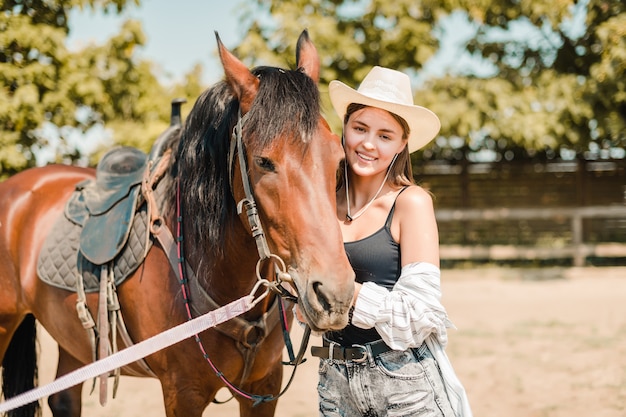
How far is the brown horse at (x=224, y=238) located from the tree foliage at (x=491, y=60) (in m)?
7.83

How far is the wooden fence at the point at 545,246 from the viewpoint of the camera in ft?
35.8

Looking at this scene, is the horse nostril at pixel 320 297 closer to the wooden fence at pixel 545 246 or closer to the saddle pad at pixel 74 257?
the saddle pad at pixel 74 257

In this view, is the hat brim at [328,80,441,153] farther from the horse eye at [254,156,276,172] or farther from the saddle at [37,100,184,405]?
the saddle at [37,100,184,405]

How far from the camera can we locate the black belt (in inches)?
68.2

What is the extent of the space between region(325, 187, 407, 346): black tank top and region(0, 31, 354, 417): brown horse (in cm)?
19

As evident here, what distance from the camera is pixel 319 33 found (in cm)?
1008

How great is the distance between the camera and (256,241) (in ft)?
5.81

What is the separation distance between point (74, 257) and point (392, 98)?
5.43ft

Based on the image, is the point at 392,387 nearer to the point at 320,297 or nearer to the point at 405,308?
the point at 405,308

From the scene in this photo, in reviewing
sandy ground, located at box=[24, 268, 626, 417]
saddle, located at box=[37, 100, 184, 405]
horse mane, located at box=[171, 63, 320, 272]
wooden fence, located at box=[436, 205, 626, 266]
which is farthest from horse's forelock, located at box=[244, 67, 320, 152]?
wooden fence, located at box=[436, 205, 626, 266]

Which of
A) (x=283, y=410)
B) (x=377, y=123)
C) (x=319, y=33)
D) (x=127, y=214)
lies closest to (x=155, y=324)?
(x=127, y=214)

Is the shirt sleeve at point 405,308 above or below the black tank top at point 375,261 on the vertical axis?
below

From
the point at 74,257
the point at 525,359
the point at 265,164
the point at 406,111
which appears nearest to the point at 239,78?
the point at 265,164

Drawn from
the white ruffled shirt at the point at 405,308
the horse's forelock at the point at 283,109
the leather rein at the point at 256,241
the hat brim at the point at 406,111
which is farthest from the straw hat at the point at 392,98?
the white ruffled shirt at the point at 405,308
